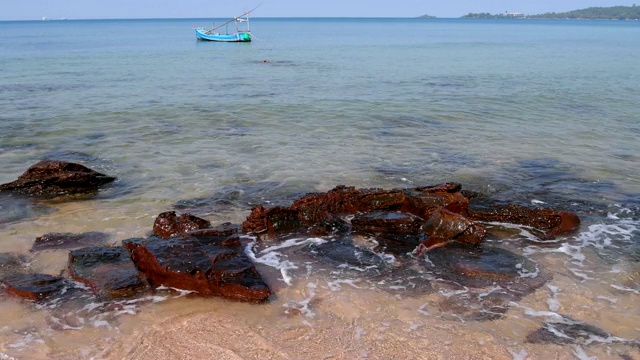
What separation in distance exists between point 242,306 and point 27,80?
26229 millimetres

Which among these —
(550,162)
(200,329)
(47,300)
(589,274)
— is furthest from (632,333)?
(550,162)

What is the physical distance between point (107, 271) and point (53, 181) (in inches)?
169

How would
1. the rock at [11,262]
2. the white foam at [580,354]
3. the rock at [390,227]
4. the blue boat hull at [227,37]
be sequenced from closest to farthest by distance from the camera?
the white foam at [580,354]
the rock at [11,262]
the rock at [390,227]
the blue boat hull at [227,37]

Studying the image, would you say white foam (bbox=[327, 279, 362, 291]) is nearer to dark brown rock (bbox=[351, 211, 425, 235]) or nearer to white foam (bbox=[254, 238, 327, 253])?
white foam (bbox=[254, 238, 327, 253])

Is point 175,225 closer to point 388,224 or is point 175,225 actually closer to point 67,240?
point 67,240

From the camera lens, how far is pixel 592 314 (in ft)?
21.1

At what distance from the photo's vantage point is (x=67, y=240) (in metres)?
8.25

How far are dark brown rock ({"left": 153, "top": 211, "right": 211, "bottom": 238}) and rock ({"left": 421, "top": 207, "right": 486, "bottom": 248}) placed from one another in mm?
3357

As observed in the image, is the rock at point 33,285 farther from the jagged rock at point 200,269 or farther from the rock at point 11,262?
the jagged rock at point 200,269

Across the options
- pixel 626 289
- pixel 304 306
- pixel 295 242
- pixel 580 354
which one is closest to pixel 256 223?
pixel 295 242

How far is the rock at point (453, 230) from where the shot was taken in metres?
8.17

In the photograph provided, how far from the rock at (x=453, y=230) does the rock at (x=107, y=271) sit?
403 centimetres

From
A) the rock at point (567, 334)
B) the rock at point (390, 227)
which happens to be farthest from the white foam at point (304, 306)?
the rock at point (567, 334)

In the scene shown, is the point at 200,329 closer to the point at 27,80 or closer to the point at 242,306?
the point at 242,306
